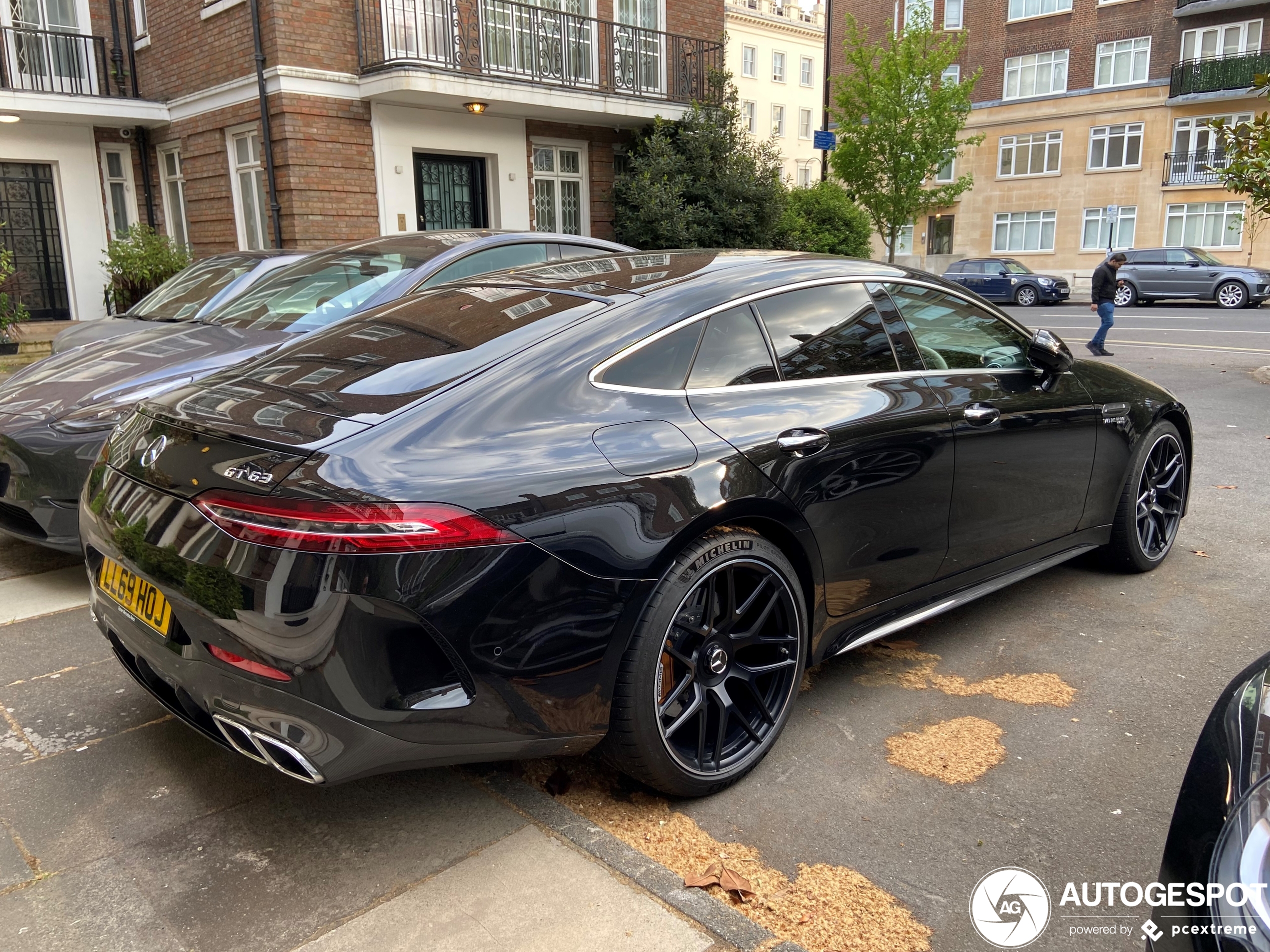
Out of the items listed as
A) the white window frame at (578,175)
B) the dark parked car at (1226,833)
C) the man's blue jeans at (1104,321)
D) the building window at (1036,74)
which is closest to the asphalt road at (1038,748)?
the dark parked car at (1226,833)

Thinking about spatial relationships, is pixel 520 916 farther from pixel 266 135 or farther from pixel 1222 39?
pixel 1222 39

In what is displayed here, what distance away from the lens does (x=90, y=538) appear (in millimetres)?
2912

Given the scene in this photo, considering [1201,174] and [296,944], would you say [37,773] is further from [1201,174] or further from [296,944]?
[1201,174]

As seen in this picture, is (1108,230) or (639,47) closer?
(639,47)

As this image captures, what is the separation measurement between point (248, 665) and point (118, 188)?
16358mm


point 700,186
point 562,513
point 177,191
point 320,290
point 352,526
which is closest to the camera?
point 352,526

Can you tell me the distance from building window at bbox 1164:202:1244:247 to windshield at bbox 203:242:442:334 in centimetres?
3699

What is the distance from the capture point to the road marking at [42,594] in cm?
438

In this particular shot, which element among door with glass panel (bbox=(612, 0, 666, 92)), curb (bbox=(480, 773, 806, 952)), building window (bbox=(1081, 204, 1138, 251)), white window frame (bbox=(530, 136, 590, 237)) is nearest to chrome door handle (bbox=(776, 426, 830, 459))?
curb (bbox=(480, 773, 806, 952))

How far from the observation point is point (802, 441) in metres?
3.04

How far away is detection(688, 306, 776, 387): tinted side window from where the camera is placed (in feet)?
9.84

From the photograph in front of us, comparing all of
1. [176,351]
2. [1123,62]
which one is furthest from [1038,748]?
[1123,62]

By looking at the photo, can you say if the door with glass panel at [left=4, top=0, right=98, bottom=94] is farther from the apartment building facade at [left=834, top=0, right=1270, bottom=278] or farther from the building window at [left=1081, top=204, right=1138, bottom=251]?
the building window at [left=1081, top=204, right=1138, bottom=251]

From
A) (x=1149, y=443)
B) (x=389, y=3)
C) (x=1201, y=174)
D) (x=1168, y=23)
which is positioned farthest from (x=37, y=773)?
(x=1168, y=23)
